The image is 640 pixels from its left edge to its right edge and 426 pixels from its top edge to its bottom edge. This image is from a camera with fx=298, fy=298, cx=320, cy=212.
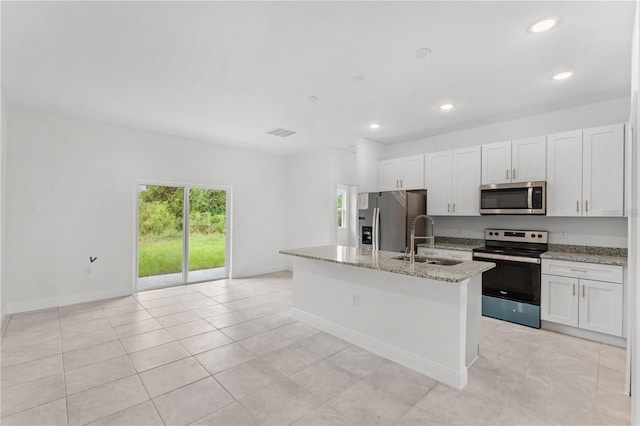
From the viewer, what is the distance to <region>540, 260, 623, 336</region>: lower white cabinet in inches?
122

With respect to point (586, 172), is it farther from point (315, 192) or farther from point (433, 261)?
point (315, 192)

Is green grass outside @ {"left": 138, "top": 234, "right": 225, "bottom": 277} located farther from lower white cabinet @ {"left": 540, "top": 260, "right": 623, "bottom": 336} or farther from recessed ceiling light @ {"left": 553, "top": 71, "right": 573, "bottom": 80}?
recessed ceiling light @ {"left": 553, "top": 71, "right": 573, "bottom": 80}

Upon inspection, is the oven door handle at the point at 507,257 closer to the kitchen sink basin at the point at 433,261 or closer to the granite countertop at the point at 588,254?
the granite countertop at the point at 588,254

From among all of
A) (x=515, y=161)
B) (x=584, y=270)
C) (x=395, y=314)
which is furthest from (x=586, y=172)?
(x=395, y=314)

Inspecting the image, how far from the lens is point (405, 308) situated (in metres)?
2.76

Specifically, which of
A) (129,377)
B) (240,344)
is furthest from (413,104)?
(129,377)

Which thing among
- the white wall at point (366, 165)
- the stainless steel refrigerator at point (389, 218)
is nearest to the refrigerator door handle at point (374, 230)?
the stainless steel refrigerator at point (389, 218)

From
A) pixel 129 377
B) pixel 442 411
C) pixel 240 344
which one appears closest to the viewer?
pixel 442 411

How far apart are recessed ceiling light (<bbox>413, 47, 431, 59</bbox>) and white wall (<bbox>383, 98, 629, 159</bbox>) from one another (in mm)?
2535

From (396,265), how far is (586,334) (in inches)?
98.4

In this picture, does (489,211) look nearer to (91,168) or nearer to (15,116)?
(91,168)

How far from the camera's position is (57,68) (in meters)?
2.93

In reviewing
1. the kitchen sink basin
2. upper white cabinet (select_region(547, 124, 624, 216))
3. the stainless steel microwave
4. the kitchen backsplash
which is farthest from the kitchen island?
the kitchen backsplash

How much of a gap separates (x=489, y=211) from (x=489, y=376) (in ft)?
7.61
